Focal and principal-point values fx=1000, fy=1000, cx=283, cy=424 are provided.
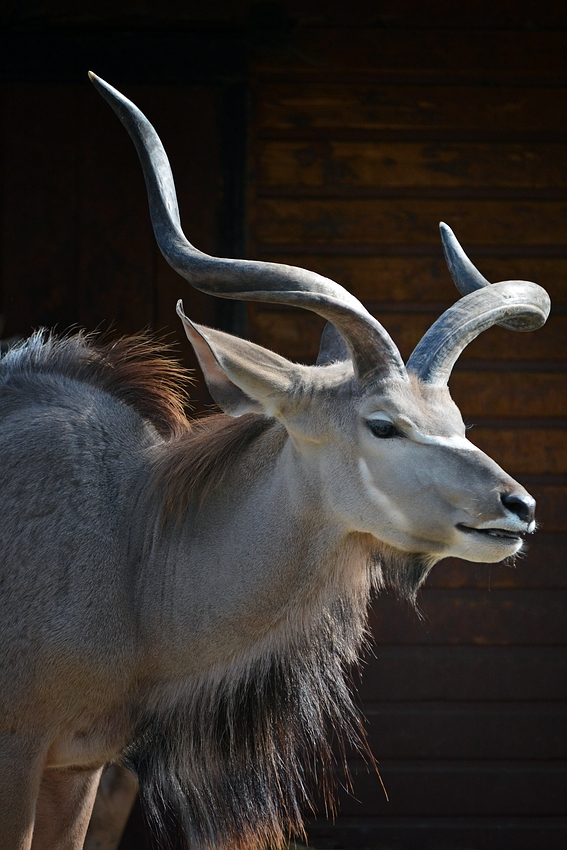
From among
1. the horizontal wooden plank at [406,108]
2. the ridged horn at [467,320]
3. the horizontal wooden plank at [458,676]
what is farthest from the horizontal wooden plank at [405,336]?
the ridged horn at [467,320]

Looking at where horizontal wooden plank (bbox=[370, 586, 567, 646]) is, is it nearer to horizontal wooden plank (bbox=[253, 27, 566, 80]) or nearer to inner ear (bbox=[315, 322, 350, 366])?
inner ear (bbox=[315, 322, 350, 366])

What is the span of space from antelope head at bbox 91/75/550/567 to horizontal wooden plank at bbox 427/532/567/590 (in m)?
2.31

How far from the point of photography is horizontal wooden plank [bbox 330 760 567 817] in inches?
205

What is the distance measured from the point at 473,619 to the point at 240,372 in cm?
281

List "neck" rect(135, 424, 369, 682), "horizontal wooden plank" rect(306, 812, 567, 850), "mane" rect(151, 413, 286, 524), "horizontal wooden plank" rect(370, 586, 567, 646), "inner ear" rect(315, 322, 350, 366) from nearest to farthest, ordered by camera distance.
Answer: "neck" rect(135, 424, 369, 682) < "mane" rect(151, 413, 286, 524) < "inner ear" rect(315, 322, 350, 366) < "horizontal wooden plank" rect(306, 812, 567, 850) < "horizontal wooden plank" rect(370, 586, 567, 646)

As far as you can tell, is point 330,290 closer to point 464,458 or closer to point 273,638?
point 464,458

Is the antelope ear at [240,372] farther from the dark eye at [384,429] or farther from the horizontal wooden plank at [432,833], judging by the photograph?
the horizontal wooden plank at [432,833]

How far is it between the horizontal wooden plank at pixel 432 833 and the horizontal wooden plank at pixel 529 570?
1217 mm

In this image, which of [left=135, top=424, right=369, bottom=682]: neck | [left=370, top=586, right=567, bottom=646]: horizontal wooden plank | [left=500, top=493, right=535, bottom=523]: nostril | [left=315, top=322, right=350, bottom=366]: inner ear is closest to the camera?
[left=500, top=493, right=535, bottom=523]: nostril

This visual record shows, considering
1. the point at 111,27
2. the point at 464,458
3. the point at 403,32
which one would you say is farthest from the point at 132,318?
the point at 464,458

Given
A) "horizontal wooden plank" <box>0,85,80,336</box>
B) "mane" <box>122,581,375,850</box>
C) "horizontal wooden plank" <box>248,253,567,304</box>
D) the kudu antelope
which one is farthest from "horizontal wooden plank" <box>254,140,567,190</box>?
"mane" <box>122,581,375,850</box>

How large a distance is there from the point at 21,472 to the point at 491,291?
1.69 meters

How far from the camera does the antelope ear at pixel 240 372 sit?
3.05m

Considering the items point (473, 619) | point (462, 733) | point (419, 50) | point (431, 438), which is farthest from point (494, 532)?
point (419, 50)
